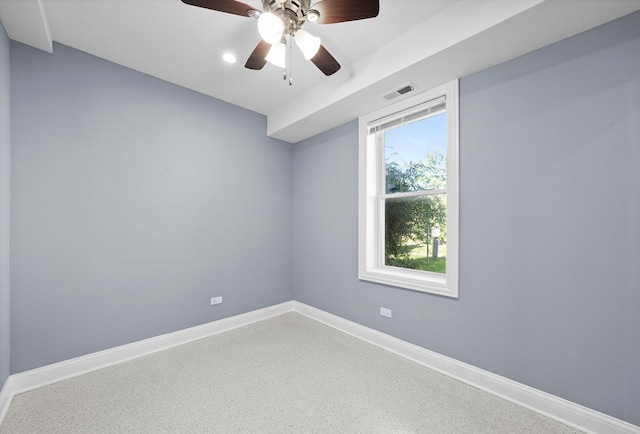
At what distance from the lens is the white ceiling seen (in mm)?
1684

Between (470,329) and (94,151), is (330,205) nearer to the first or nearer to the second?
(470,329)

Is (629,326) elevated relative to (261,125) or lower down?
lower down

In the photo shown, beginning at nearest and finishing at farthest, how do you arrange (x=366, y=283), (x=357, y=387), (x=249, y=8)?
(x=249, y=8), (x=357, y=387), (x=366, y=283)

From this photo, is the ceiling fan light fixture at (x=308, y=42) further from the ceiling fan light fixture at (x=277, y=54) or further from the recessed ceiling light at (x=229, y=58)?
the recessed ceiling light at (x=229, y=58)

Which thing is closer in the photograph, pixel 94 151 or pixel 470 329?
pixel 470 329

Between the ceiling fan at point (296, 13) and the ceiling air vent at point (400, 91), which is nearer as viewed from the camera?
the ceiling fan at point (296, 13)

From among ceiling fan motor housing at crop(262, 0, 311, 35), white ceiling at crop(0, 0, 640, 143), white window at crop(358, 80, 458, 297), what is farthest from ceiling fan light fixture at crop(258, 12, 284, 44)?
white window at crop(358, 80, 458, 297)

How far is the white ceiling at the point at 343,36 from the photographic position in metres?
1.68

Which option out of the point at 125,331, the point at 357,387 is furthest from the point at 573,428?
the point at 125,331

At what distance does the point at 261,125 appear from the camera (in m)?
3.66

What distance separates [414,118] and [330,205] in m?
1.45

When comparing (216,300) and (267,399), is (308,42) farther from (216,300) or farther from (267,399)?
(216,300)

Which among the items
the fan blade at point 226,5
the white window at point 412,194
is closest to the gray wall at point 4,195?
the fan blade at point 226,5

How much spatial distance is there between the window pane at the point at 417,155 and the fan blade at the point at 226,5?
1984mm
